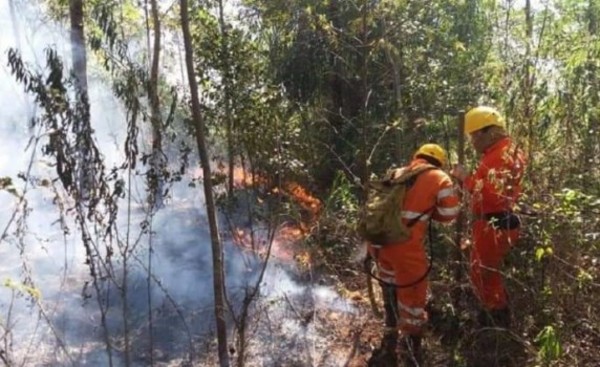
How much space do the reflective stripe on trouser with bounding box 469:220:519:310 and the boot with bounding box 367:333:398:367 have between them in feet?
2.51

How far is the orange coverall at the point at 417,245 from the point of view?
4480 millimetres

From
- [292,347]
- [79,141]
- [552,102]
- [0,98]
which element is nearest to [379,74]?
[552,102]

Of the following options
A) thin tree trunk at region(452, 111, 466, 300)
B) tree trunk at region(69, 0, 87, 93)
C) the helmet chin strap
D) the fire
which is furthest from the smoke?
tree trunk at region(69, 0, 87, 93)

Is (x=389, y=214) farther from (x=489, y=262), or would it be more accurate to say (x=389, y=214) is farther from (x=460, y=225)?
(x=489, y=262)

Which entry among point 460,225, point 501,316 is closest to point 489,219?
point 460,225

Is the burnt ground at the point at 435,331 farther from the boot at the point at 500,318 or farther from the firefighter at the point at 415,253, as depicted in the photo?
the firefighter at the point at 415,253

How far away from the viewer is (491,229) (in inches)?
181

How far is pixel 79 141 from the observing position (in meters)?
4.05

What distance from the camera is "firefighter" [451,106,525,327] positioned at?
14.7ft

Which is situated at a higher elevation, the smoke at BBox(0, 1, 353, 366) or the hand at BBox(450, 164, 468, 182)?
the hand at BBox(450, 164, 468, 182)

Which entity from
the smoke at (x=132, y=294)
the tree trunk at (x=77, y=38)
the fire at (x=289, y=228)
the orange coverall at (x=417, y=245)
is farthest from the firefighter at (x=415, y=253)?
the tree trunk at (x=77, y=38)

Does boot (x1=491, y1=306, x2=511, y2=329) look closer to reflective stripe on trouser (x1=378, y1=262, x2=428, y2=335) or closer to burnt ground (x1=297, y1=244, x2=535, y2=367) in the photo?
burnt ground (x1=297, y1=244, x2=535, y2=367)

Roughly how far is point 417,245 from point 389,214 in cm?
36

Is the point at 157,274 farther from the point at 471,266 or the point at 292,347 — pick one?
the point at 471,266
